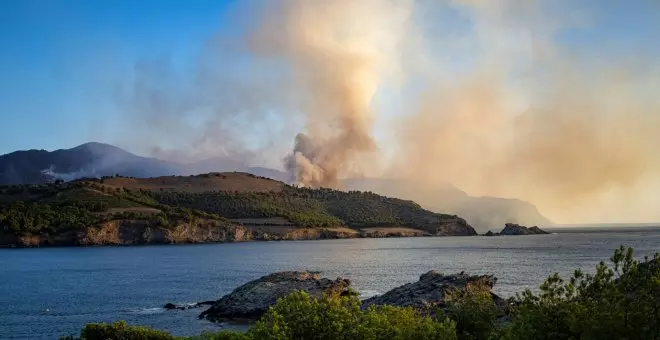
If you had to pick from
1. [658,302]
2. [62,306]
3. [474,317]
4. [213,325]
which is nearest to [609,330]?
[658,302]

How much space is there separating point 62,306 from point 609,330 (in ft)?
254

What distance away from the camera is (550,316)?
2105cm

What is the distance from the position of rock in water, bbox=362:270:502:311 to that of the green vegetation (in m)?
36.6

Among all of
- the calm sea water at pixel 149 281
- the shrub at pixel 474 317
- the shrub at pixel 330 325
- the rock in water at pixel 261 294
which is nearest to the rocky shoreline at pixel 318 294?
the rock in water at pixel 261 294

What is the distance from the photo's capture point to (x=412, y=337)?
2406 cm

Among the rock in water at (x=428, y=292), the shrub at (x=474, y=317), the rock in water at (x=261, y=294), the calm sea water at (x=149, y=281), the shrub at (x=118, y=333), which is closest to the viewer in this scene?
the shrub at (x=474, y=317)

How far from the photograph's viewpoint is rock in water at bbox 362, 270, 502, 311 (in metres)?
62.2

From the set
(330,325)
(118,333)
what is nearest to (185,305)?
(118,333)

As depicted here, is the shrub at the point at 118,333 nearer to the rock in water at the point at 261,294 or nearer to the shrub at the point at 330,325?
the shrub at the point at 330,325

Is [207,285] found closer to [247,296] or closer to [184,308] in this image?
[184,308]

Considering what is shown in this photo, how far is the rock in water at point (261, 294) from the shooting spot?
68.0 metres

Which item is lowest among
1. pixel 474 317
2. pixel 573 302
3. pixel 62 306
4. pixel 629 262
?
pixel 62 306

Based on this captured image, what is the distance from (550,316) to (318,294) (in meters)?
49.9

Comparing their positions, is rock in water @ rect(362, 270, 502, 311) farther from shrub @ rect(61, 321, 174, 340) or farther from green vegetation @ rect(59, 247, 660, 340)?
green vegetation @ rect(59, 247, 660, 340)
